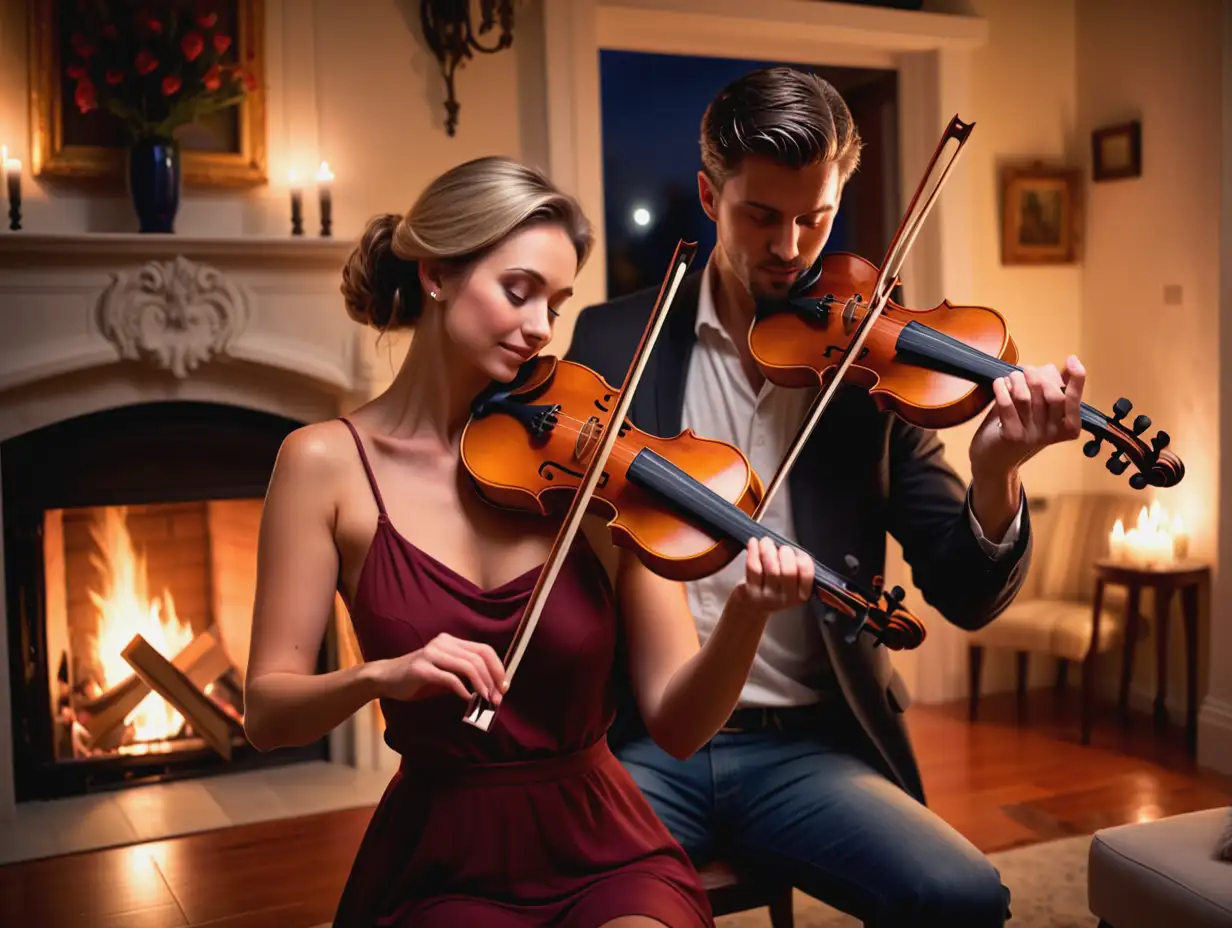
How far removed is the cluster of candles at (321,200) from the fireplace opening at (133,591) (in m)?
0.55

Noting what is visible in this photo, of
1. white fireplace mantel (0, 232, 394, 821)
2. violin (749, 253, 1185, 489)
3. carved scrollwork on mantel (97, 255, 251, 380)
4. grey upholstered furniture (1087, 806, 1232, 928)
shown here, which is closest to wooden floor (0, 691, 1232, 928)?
white fireplace mantel (0, 232, 394, 821)

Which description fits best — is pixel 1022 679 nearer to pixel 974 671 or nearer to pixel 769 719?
pixel 974 671

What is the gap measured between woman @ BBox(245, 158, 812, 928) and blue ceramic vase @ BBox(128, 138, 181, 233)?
184 centimetres

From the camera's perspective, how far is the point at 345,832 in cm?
314

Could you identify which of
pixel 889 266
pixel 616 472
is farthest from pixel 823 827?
pixel 889 266

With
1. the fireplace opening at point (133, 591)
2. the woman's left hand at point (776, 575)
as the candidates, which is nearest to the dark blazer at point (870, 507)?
the woman's left hand at point (776, 575)

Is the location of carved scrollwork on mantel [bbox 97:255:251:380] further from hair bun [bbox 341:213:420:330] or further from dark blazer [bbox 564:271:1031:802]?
hair bun [bbox 341:213:420:330]

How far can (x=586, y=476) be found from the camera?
47.4 inches

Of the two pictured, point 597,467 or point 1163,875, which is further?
point 1163,875

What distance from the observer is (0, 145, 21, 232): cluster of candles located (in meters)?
2.89

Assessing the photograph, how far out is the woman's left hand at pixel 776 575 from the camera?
3.58 feet

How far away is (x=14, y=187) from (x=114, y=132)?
287 millimetres

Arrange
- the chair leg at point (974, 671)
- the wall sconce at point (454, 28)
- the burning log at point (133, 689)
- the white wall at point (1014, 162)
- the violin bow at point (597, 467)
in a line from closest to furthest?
the violin bow at point (597, 467) → the wall sconce at point (454, 28) → the burning log at point (133, 689) → the chair leg at point (974, 671) → the white wall at point (1014, 162)

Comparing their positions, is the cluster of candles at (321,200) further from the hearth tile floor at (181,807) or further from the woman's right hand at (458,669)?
the woman's right hand at (458,669)
